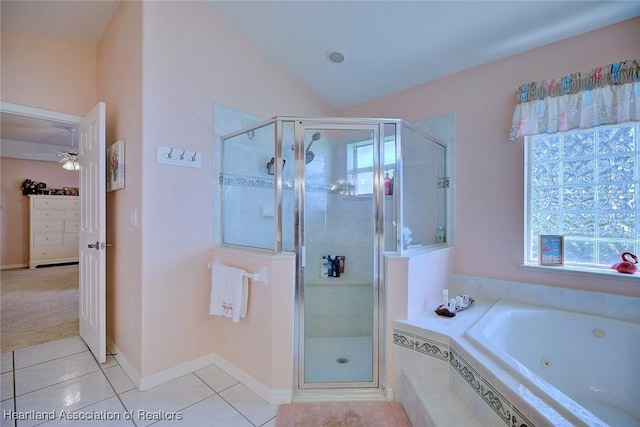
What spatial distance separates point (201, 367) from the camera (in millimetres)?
2156

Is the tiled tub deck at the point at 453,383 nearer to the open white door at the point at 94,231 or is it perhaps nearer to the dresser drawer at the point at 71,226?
the open white door at the point at 94,231

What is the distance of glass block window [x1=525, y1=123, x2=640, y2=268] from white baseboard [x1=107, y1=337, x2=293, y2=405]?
213 cm

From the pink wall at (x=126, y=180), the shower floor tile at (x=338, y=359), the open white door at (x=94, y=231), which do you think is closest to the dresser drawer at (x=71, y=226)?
the open white door at (x=94, y=231)

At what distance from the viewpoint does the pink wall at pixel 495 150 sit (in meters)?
2.02

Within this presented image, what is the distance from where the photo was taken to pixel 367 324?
6.77ft

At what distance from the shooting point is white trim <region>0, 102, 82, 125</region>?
216 centimetres

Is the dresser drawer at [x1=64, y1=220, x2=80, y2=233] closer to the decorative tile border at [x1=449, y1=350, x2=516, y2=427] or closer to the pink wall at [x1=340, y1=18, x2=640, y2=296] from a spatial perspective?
the pink wall at [x1=340, y1=18, x2=640, y2=296]

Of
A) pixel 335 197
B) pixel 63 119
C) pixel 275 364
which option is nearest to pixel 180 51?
pixel 63 119

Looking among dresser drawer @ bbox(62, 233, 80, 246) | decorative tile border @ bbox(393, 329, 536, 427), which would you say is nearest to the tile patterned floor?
decorative tile border @ bbox(393, 329, 536, 427)

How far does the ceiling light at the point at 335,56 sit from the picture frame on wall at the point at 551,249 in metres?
2.18

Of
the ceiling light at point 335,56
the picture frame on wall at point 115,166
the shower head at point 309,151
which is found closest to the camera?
the shower head at point 309,151

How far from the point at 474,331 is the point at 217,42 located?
9.10 feet

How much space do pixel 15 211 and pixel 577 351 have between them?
8.50 metres

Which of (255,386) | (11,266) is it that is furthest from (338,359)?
(11,266)
